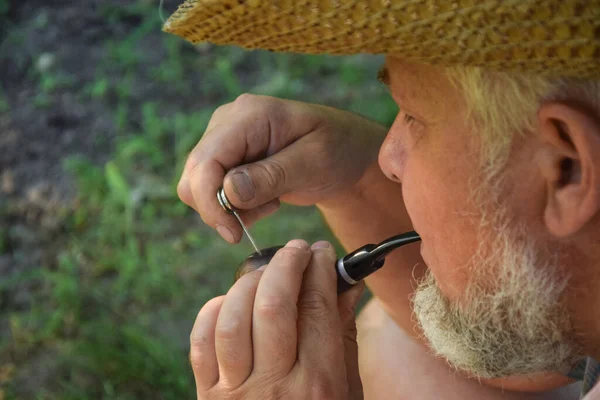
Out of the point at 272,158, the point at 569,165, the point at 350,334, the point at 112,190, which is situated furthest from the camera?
the point at 112,190

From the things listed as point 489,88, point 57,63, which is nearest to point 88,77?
point 57,63

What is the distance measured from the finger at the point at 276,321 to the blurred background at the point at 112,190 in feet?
4.29

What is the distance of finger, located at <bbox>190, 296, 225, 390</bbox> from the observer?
1436 millimetres

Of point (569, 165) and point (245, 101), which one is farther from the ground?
point (569, 165)

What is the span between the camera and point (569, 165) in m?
1.15

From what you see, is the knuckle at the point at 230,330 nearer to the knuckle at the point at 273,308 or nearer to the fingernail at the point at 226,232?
the knuckle at the point at 273,308

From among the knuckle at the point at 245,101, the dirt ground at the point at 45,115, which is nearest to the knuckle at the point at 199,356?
the knuckle at the point at 245,101

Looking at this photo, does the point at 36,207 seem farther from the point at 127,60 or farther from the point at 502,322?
the point at 502,322

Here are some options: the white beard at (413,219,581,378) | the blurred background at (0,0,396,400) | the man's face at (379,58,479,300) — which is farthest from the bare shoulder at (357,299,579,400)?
the blurred background at (0,0,396,400)

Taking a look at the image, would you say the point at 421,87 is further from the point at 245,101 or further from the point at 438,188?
the point at 245,101

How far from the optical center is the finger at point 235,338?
137 cm

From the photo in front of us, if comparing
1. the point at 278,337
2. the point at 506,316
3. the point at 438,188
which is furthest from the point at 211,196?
the point at 506,316

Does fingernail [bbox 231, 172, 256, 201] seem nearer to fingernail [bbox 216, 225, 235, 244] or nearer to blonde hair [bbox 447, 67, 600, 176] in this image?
fingernail [bbox 216, 225, 235, 244]

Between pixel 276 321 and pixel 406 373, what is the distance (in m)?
0.61
